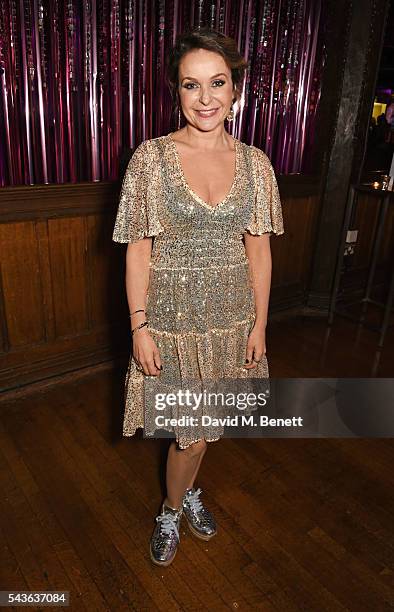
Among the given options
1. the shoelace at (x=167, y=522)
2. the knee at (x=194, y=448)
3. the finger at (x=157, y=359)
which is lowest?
the shoelace at (x=167, y=522)

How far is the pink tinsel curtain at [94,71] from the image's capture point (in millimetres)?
1953

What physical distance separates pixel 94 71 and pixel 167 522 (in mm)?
1919

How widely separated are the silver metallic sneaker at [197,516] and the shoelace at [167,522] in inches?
3.4

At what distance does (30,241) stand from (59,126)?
54 cm

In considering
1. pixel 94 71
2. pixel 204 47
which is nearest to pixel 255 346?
pixel 204 47

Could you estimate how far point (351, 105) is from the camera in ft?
9.95

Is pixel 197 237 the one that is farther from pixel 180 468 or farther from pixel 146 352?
pixel 180 468

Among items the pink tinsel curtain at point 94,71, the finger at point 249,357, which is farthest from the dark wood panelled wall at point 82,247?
the finger at point 249,357

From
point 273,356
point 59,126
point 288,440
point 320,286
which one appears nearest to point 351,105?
point 320,286

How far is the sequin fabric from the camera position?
122 centimetres

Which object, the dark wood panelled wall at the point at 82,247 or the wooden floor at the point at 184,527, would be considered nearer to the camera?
the wooden floor at the point at 184,527

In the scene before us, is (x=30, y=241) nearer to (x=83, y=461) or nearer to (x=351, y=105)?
(x=83, y=461)

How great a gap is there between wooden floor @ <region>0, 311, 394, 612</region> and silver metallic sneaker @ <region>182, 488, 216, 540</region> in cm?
3

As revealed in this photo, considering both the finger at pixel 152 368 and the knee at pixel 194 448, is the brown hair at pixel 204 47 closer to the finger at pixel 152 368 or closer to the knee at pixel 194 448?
the finger at pixel 152 368
